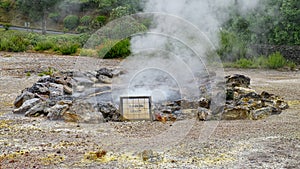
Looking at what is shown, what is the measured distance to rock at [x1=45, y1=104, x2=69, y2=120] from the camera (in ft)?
21.1

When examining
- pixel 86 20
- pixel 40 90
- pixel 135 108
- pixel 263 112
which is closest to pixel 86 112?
pixel 135 108

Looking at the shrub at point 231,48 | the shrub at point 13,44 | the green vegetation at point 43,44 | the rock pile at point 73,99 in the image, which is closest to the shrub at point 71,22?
the green vegetation at point 43,44

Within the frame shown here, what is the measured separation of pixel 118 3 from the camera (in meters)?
23.7

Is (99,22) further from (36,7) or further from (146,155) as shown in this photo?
(146,155)

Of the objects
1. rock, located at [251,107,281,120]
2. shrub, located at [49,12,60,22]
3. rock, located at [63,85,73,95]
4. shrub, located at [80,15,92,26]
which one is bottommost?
rock, located at [251,107,281,120]

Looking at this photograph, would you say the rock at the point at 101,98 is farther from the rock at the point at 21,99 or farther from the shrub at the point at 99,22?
the shrub at the point at 99,22

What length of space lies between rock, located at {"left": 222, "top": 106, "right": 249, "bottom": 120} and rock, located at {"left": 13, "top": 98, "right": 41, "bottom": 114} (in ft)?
9.55

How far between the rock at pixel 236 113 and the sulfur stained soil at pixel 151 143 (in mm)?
164

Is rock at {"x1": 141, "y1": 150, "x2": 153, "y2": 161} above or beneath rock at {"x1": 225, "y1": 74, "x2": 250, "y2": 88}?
beneath

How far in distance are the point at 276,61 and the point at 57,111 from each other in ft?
29.5

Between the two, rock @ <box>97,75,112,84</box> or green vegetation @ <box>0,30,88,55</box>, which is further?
green vegetation @ <box>0,30,88,55</box>

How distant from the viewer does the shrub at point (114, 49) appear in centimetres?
1443

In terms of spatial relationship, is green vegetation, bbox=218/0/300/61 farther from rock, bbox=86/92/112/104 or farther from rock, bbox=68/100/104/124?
rock, bbox=68/100/104/124

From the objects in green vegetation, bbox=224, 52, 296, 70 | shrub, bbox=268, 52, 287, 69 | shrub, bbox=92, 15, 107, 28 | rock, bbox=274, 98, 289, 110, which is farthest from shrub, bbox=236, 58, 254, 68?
shrub, bbox=92, 15, 107, 28
